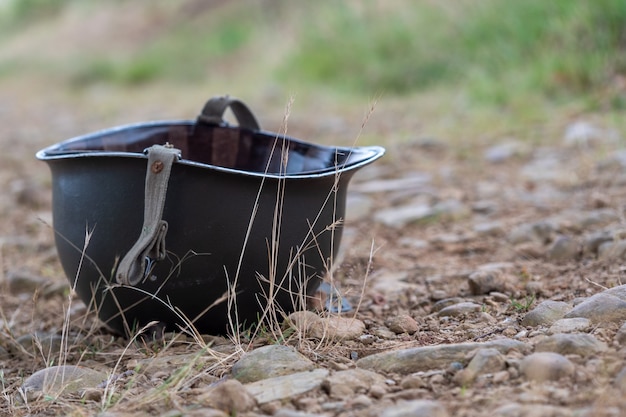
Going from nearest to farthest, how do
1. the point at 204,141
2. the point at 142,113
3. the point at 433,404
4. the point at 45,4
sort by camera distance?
the point at 433,404 < the point at 204,141 < the point at 142,113 < the point at 45,4

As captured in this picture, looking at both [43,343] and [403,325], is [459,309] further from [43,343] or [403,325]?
[43,343]

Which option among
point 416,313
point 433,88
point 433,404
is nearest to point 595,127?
point 433,88

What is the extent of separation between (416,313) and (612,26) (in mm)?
3780

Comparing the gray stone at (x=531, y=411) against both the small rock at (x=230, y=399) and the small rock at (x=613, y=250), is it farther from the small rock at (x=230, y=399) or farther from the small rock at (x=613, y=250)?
the small rock at (x=613, y=250)

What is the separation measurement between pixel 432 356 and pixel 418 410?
0.28m

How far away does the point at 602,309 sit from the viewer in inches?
66.4

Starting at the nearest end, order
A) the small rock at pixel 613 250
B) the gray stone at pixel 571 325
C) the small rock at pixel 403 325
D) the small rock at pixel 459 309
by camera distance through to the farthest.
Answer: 1. the gray stone at pixel 571 325
2. the small rock at pixel 403 325
3. the small rock at pixel 459 309
4. the small rock at pixel 613 250

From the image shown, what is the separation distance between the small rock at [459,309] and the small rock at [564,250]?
65 centimetres

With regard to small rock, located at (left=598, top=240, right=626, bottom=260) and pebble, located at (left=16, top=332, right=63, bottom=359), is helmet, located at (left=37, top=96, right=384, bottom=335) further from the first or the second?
small rock, located at (left=598, top=240, right=626, bottom=260)

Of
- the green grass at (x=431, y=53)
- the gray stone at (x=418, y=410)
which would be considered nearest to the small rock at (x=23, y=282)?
the gray stone at (x=418, y=410)

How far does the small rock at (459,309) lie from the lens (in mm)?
1973

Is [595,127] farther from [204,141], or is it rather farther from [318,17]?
[318,17]

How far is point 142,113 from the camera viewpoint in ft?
23.5

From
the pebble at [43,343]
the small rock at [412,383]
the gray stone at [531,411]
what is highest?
the gray stone at [531,411]
